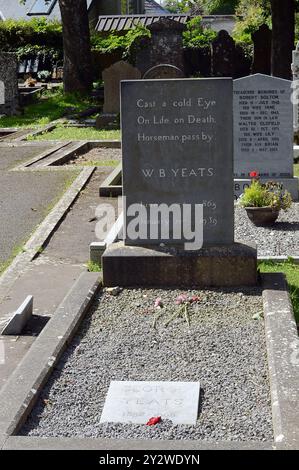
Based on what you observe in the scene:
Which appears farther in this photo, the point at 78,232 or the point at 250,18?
the point at 250,18

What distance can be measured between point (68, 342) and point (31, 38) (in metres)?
30.8

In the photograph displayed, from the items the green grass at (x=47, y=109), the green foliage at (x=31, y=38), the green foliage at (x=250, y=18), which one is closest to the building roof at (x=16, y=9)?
the green foliage at (x=31, y=38)

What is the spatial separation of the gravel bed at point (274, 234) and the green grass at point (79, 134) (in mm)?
9013

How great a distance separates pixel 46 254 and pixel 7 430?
455cm

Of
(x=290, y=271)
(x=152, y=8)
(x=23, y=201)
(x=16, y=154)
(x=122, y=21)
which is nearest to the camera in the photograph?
(x=290, y=271)

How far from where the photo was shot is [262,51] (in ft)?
90.3

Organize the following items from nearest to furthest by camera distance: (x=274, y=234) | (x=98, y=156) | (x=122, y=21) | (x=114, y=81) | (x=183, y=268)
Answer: (x=183, y=268) → (x=274, y=234) → (x=98, y=156) → (x=114, y=81) → (x=122, y=21)

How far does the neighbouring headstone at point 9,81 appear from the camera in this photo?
78.6 ft

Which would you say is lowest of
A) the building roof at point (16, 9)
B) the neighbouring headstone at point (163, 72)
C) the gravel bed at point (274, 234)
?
the gravel bed at point (274, 234)

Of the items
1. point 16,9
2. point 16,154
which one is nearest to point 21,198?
point 16,154

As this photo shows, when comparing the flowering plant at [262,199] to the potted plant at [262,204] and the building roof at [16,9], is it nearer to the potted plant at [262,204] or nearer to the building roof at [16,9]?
the potted plant at [262,204]

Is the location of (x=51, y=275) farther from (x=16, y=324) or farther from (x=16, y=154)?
(x=16, y=154)

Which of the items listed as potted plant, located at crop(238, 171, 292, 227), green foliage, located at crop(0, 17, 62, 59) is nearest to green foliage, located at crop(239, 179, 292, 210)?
potted plant, located at crop(238, 171, 292, 227)

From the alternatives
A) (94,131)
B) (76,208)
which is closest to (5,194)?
(76,208)
